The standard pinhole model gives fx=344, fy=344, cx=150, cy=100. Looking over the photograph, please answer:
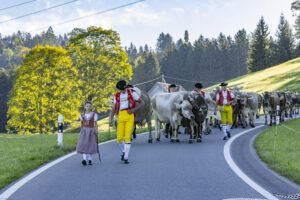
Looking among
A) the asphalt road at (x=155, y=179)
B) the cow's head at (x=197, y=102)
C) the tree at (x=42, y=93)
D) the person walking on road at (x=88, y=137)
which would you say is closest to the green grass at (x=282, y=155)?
the asphalt road at (x=155, y=179)

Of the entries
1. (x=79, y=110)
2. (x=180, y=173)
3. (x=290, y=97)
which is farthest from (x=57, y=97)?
(x=180, y=173)

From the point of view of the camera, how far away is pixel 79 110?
37.3m

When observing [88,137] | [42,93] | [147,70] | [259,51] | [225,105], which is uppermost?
[259,51]

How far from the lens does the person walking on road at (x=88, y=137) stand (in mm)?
8172

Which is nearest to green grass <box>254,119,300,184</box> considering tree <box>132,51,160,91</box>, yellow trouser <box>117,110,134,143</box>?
yellow trouser <box>117,110,134,143</box>

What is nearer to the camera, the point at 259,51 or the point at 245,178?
the point at 245,178

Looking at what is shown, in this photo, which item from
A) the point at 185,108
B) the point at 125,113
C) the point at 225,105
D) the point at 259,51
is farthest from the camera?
the point at 259,51

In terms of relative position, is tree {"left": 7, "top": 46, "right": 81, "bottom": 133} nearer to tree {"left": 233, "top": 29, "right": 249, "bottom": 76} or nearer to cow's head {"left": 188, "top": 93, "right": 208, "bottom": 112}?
cow's head {"left": 188, "top": 93, "right": 208, "bottom": 112}

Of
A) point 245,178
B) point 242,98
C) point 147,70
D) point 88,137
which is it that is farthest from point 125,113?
point 147,70

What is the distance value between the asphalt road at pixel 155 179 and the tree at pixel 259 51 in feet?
253

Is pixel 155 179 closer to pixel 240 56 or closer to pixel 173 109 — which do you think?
pixel 173 109

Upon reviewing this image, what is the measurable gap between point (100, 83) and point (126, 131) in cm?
2674

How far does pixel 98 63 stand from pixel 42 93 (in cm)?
621

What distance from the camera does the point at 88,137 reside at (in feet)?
27.1
